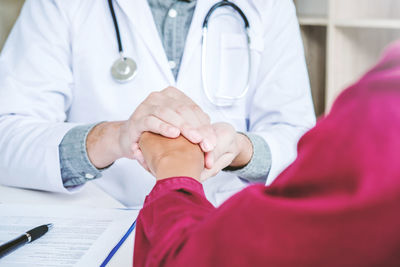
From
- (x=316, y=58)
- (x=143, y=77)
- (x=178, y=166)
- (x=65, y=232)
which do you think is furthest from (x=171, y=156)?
(x=316, y=58)

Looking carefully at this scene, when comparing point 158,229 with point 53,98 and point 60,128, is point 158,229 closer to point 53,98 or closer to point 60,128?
point 60,128

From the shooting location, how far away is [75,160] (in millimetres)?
880

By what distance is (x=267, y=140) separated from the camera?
3.18 feet

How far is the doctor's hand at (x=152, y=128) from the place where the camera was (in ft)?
2.47

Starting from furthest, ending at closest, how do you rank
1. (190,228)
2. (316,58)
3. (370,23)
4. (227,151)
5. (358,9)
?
1. (316,58)
2. (358,9)
3. (370,23)
4. (227,151)
5. (190,228)

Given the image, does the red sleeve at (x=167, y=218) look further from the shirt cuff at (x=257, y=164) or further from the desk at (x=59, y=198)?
the shirt cuff at (x=257, y=164)

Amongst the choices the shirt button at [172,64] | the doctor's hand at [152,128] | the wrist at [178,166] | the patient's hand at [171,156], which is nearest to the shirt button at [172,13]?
the shirt button at [172,64]

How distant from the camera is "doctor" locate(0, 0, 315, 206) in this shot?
94cm

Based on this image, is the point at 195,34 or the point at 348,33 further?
the point at 348,33

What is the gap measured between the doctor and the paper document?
191 millimetres

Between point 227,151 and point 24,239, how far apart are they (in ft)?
1.24

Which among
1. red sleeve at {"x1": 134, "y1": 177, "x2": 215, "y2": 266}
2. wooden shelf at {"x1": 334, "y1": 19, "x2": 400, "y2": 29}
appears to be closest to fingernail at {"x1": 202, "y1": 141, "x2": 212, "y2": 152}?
red sleeve at {"x1": 134, "y1": 177, "x2": 215, "y2": 266}

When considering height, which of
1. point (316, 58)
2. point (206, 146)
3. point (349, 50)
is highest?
point (206, 146)

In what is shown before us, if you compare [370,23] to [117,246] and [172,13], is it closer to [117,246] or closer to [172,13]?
[172,13]
